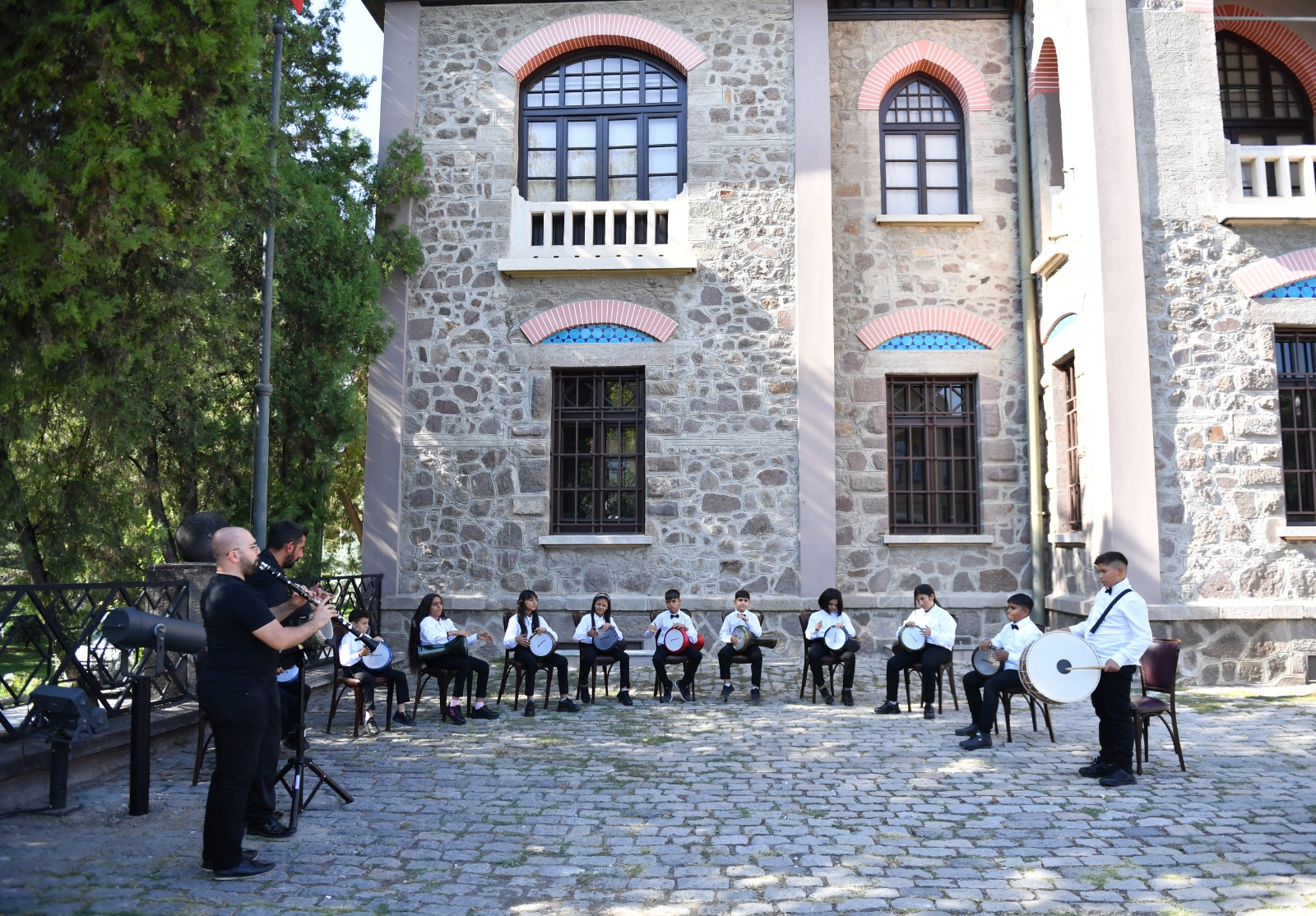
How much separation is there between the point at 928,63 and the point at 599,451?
6.34 meters

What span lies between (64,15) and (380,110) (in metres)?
7.41

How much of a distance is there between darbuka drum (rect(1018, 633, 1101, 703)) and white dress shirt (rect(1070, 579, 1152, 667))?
0.11 metres

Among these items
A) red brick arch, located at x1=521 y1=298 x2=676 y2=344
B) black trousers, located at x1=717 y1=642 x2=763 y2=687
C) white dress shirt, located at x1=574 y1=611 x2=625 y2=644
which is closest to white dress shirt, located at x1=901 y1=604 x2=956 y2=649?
black trousers, located at x1=717 y1=642 x2=763 y2=687

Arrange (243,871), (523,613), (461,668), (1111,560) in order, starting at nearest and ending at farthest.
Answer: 1. (243,871)
2. (1111,560)
3. (461,668)
4. (523,613)

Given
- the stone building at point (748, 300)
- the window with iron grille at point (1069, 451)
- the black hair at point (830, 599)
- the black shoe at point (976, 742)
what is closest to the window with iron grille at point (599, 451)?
the stone building at point (748, 300)

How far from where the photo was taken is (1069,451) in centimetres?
1129

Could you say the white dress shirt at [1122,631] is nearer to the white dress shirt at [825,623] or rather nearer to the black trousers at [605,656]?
the white dress shirt at [825,623]

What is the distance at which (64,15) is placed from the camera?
515 centimetres

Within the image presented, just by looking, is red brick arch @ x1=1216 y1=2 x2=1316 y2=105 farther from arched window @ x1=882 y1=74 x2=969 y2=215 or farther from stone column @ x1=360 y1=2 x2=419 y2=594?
stone column @ x1=360 y1=2 x2=419 y2=594

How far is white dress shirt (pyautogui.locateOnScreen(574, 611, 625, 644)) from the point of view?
921 centimetres

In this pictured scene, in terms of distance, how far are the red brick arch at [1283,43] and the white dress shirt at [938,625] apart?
332 inches

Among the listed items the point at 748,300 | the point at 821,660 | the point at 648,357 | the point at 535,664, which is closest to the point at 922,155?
the point at 748,300

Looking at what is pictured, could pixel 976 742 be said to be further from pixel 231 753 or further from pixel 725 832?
pixel 231 753

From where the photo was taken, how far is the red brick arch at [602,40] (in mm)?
12164
